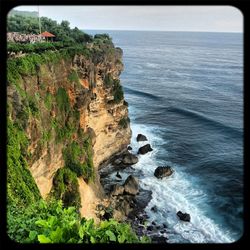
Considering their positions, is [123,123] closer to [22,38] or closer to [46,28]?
[46,28]

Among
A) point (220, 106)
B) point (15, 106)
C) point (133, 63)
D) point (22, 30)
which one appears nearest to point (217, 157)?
point (220, 106)

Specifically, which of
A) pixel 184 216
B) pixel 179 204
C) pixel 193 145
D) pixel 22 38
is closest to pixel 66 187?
pixel 184 216

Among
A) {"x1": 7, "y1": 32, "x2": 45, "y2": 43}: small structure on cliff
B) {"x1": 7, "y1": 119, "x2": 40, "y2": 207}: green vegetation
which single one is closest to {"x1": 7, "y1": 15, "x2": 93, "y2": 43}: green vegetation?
{"x1": 7, "y1": 32, "x2": 45, "y2": 43}: small structure on cliff

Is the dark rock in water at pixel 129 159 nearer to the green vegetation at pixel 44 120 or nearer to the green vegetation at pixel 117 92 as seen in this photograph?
the green vegetation at pixel 117 92

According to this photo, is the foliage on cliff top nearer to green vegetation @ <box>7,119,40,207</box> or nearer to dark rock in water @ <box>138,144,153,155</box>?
green vegetation @ <box>7,119,40,207</box>

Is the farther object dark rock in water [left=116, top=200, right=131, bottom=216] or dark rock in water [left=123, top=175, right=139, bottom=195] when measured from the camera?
dark rock in water [left=123, top=175, right=139, bottom=195]

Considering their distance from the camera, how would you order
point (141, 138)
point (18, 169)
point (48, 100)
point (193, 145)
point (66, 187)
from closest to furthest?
point (18, 169) → point (48, 100) → point (66, 187) → point (193, 145) → point (141, 138)
